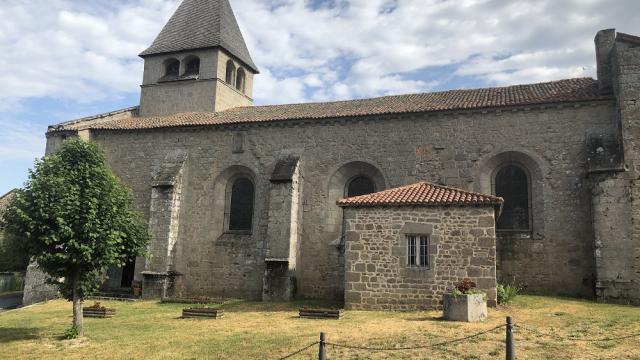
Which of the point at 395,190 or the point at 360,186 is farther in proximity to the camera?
the point at 360,186

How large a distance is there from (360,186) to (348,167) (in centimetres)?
88

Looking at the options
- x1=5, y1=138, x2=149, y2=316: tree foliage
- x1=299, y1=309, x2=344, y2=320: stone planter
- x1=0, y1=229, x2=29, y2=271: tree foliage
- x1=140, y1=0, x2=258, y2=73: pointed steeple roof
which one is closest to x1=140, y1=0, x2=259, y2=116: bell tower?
x1=140, y1=0, x2=258, y2=73: pointed steeple roof

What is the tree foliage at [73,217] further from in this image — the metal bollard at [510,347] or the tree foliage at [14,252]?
the metal bollard at [510,347]

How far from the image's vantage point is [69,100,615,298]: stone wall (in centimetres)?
1576

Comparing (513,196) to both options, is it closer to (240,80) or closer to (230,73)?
(230,73)

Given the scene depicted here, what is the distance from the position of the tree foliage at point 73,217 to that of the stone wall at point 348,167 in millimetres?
7503

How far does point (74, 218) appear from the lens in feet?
36.4

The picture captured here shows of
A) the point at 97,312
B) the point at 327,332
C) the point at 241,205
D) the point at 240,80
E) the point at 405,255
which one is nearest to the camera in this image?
the point at 327,332

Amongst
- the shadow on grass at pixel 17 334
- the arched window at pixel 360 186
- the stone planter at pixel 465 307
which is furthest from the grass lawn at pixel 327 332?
the arched window at pixel 360 186

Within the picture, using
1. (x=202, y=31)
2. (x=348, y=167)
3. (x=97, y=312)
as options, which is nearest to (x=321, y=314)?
(x=97, y=312)

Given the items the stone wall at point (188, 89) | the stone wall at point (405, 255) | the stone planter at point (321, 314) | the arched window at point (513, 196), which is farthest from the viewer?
the stone wall at point (188, 89)

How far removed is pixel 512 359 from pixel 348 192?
11853mm

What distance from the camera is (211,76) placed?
24.3 meters

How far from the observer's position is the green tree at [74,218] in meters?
10.9
